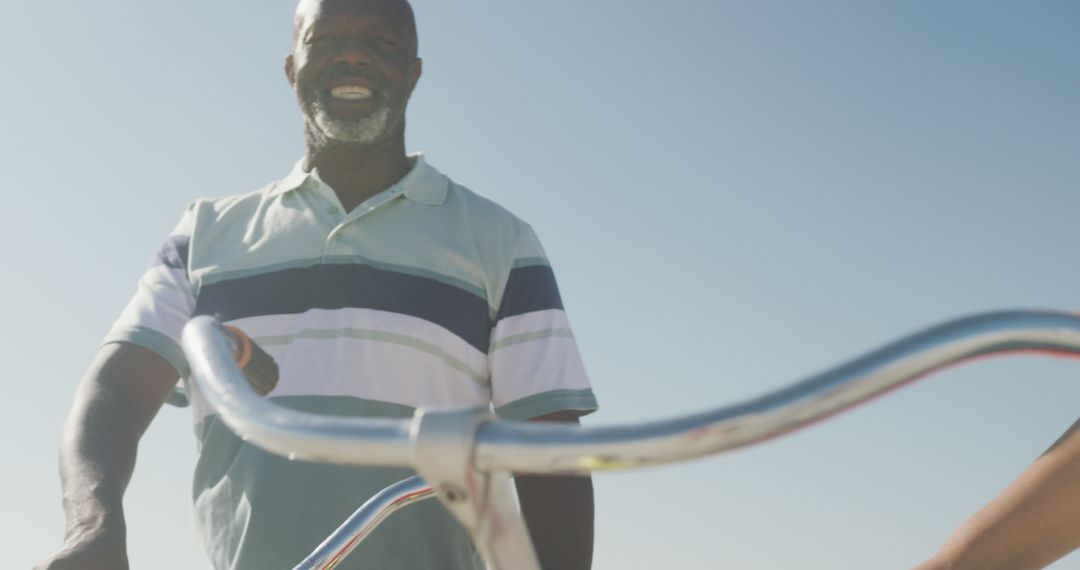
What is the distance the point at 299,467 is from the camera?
3.12 metres

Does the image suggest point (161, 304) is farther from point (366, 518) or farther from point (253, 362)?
point (253, 362)

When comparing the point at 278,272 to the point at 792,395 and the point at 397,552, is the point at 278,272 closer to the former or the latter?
the point at 397,552

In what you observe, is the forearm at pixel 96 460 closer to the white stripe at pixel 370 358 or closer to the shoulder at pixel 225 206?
the white stripe at pixel 370 358

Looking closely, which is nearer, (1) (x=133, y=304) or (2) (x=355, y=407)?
(2) (x=355, y=407)

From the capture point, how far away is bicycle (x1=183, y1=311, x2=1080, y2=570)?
3.48 feet

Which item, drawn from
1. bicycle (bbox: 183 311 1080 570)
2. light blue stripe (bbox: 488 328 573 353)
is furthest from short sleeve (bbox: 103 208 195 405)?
bicycle (bbox: 183 311 1080 570)

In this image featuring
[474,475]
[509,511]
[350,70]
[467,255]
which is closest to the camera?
[474,475]

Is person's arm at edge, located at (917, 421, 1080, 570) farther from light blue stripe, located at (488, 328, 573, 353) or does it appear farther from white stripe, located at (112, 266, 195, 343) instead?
white stripe, located at (112, 266, 195, 343)

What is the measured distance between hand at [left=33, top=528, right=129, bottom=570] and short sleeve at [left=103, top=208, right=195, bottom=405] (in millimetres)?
886

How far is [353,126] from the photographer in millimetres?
3750

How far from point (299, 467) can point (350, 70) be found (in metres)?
1.28

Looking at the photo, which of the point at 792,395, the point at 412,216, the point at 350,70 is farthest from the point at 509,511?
the point at 350,70

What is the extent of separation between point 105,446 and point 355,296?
0.75 metres

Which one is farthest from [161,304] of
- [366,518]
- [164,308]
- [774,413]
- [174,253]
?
[774,413]
